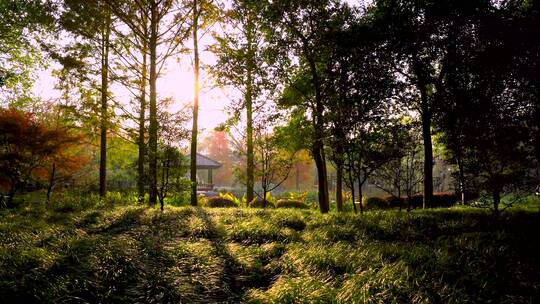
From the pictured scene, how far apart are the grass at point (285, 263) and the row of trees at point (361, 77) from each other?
198cm

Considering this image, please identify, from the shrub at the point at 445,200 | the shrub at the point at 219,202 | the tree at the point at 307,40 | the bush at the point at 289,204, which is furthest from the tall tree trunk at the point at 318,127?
the shrub at the point at 445,200

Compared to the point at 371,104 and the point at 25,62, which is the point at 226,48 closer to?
the point at 371,104

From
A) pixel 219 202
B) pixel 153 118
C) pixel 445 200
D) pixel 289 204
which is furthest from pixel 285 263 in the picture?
pixel 445 200

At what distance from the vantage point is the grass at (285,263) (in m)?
3.64

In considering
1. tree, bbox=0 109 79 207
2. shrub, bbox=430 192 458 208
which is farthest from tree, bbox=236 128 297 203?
shrub, bbox=430 192 458 208

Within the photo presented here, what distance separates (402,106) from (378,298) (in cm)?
682

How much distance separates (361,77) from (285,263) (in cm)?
542

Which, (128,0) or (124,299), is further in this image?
(128,0)

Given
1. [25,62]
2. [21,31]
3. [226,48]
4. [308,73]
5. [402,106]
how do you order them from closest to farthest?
[402,106]
[308,73]
[226,48]
[21,31]
[25,62]

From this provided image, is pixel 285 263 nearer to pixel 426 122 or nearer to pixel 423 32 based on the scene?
pixel 423 32

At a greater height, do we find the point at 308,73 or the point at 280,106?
the point at 308,73

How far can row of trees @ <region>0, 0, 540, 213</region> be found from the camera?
6.43 m

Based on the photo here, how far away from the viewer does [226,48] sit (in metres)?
13.9

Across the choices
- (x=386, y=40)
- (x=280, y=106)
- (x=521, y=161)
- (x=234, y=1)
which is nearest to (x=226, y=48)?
(x=234, y=1)
